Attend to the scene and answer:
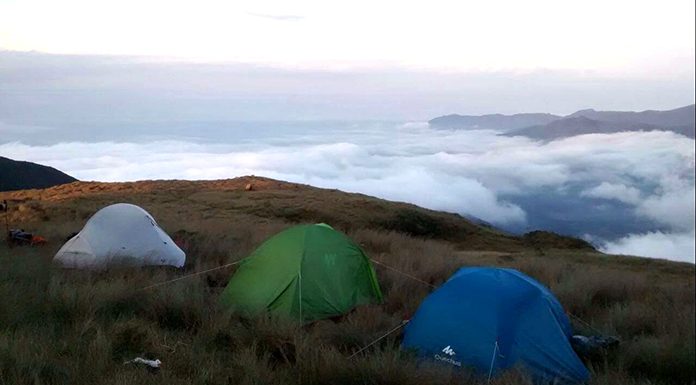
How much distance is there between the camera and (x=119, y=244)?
11508 millimetres

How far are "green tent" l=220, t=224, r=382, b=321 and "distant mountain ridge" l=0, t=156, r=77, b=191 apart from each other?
17.3 m

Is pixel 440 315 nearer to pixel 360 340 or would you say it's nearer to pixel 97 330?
pixel 360 340

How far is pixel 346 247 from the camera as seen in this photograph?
409 inches

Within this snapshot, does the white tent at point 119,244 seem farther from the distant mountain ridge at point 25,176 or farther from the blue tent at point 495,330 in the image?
the distant mountain ridge at point 25,176

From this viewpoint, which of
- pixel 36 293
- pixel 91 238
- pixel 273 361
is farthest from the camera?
pixel 91 238

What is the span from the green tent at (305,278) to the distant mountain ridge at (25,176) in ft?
56.7

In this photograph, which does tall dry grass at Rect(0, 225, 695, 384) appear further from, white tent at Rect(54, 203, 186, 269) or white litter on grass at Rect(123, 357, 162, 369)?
white tent at Rect(54, 203, 186, 269)

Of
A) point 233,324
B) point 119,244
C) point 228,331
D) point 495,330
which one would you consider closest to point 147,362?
point 228,331

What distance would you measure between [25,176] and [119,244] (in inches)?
877

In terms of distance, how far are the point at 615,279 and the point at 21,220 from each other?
1455 cm

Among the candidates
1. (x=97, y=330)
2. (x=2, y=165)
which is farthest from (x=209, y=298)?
(x=2, y=165)

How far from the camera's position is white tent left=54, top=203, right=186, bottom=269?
440 inches

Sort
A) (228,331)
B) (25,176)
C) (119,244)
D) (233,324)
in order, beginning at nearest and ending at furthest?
(228,331)
(233,324)
(119,244)
(25,176)

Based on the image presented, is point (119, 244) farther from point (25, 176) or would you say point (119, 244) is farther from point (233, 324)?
point (25, 176)
